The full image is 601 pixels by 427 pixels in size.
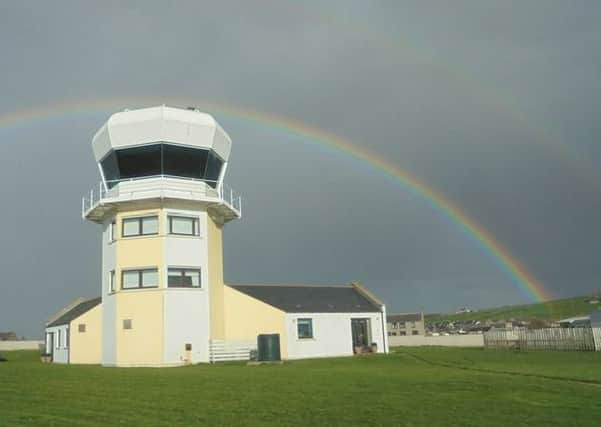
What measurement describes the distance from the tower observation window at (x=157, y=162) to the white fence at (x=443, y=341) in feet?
117

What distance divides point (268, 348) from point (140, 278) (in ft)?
25.7

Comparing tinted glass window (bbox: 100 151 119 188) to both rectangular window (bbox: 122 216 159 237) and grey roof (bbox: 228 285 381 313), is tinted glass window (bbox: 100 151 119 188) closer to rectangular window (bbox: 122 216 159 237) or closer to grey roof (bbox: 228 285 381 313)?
rectangular window (bbox: 122 216 159 237)

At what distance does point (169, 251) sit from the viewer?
110 feet

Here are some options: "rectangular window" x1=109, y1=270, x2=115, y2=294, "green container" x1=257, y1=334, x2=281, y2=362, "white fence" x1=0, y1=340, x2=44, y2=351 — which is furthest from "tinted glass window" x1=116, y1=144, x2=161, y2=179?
"white fence" x1=0, y1=340, x2=44, y2=351

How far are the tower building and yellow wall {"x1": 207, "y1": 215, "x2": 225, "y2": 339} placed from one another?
60 millimetres

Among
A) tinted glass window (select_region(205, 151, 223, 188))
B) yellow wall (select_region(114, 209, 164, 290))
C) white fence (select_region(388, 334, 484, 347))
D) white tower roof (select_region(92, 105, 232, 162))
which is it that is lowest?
white fence (select_region(388, 334, 484, 347))

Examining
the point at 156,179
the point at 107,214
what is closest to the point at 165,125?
the point at 156,179

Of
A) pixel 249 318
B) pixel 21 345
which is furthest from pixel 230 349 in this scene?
pixel 21 345

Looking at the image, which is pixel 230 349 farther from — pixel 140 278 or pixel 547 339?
pixel 547 339

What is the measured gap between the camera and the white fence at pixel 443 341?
62844 mm

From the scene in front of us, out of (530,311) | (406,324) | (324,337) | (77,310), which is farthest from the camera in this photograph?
(530,311)

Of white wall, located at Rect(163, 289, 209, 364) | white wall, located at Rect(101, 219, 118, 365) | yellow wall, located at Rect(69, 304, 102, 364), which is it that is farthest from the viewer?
yellow wall, located at Rect(69, 304, 102, 364)

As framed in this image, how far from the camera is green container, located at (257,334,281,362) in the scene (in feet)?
106

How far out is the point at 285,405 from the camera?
1394 centimetres
